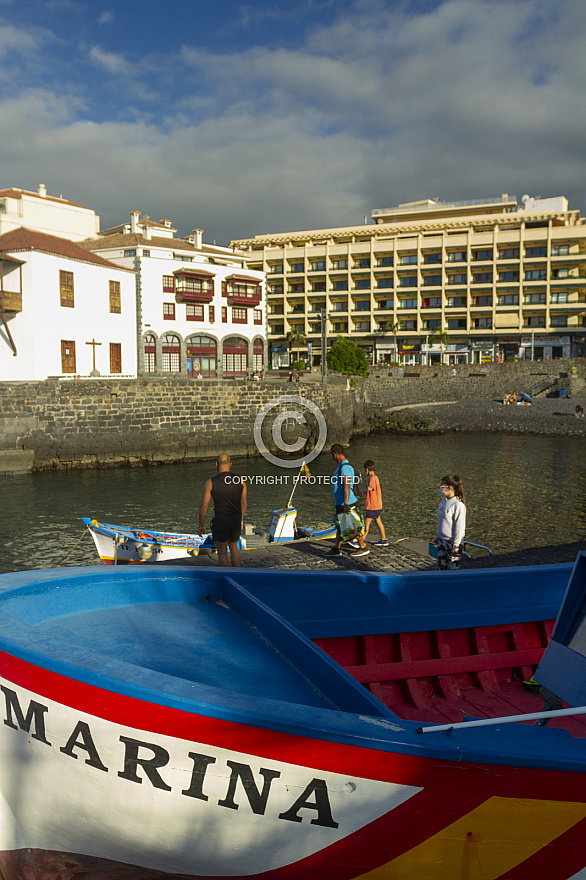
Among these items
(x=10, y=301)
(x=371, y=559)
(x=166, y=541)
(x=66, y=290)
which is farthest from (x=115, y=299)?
(x=371, y=559)

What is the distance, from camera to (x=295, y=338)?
84.1 metres

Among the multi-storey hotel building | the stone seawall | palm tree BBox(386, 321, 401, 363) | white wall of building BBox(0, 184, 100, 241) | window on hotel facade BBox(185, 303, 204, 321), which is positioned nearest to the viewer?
the stone seawall

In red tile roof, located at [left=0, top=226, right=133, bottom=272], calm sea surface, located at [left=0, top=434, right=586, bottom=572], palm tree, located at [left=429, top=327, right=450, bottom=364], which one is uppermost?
red tile roof, located at [left=0, top=226, right=133, bottom=272]

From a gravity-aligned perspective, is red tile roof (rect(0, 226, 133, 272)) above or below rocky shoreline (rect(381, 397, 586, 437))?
above

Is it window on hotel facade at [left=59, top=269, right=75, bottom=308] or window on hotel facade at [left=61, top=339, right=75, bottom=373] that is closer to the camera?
window on hotel facade at [left=59, top=269, right=75, bottom=308]

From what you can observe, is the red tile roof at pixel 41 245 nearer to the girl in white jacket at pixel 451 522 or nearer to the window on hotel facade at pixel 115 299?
the window on hotel facade at pixel 115 299

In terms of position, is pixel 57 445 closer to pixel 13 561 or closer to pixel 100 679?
pixel 13 561

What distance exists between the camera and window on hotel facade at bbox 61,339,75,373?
38.3 m

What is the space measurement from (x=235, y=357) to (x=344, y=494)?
4652 centimetres

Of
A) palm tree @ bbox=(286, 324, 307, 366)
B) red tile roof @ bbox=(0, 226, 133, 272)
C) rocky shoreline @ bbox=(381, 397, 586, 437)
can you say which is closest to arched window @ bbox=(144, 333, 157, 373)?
red tile roof @ bbox=(0, 226, 133, 272)

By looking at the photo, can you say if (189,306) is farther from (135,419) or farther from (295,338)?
(295,338)

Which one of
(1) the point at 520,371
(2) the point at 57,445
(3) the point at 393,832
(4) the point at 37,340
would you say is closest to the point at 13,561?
(3) the point at 393,832
